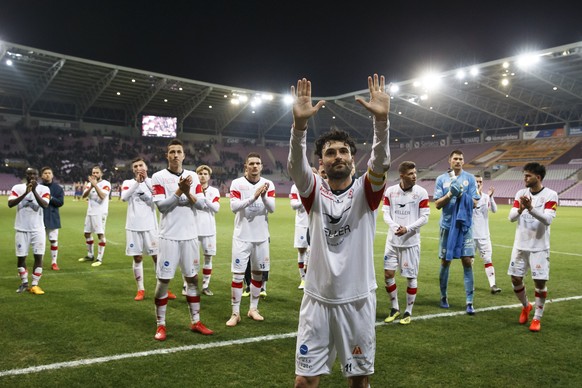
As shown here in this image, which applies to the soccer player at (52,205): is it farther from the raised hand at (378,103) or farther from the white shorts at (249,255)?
the raised hand at (378,103)

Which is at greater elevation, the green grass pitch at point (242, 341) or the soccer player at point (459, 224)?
the soccer player at point (459, 224)

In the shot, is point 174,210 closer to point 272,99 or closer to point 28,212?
point 28,212

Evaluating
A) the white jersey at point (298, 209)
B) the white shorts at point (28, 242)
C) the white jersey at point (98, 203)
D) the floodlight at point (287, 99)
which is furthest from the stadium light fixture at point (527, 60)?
the white shorts at point (28, 242)

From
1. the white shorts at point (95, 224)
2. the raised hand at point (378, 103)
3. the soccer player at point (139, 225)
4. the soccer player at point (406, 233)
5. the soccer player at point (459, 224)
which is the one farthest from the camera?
the white shorts at point (95, 224)

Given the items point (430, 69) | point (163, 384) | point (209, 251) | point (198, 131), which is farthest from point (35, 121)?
point (163, 384)

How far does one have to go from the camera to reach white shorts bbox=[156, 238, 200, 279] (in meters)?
5.85

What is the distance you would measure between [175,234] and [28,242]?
3.82 m

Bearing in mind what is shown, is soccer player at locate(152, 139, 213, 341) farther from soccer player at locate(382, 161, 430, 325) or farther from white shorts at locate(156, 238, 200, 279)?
soccer player at locate(382, 161, 430, 325)

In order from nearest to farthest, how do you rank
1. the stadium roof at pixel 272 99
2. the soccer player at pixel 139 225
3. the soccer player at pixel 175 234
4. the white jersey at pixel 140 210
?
the soccer player at pixel 175 234, the soccer player at pixel 139 225, the white jersey at pixel 140 210, the stadium roof at pixel 272 99

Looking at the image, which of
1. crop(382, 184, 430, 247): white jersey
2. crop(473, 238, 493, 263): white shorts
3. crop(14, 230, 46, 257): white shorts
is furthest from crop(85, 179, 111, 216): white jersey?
crop(473, 238, 493, 263): white shorts

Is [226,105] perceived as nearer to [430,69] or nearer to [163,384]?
[430,69]

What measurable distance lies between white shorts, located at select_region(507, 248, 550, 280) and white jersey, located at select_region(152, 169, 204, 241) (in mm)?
4532

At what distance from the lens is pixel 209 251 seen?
8641mm

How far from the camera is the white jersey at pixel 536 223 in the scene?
245 inches
